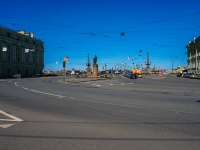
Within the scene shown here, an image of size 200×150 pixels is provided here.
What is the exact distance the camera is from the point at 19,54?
91812 millimetres

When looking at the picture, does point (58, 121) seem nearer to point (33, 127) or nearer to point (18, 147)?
point (33, 127)

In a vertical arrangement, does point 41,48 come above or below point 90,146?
above

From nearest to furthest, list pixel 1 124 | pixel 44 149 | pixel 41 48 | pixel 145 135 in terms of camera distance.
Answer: pixel 44 149
pixel 145 135
pixel 1 124
pixel 41 48

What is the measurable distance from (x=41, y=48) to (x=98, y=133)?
341 feet

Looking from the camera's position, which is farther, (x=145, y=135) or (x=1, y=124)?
(x=1, y=124)

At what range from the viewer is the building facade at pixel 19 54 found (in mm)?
81812

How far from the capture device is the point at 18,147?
608cm

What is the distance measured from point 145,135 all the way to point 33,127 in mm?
3165

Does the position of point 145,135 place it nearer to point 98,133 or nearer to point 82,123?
point 98,133

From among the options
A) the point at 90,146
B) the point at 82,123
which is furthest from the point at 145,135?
the point at 82,123

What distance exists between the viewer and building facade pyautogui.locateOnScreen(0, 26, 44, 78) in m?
81.8

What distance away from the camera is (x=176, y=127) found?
8.13 m

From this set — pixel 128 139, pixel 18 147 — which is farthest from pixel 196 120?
pixel 18 147

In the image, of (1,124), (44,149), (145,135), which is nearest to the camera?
(44,149)
